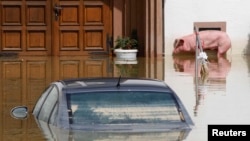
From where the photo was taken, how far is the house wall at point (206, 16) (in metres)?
19.8

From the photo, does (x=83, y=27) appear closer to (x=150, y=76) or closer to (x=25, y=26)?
(x=25, y=26)

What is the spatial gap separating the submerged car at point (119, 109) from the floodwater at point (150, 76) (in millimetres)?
141

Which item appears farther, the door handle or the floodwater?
the door handle

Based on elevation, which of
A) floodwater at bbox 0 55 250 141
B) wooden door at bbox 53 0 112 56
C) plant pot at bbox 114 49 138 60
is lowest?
floodwater at bbox 0 55 250 141

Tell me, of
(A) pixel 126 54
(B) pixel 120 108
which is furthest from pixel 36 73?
(B) pixel 120 108

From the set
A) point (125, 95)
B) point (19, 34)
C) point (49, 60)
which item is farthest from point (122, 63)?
point (125, 95)

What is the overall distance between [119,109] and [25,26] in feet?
42.5

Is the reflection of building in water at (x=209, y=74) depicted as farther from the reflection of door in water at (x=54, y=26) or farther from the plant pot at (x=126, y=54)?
the reflection of door in water at (x=54, y=26)

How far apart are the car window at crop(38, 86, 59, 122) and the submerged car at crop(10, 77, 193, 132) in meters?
0.24

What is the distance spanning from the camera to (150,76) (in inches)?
590

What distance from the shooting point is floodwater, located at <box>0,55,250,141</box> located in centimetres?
881

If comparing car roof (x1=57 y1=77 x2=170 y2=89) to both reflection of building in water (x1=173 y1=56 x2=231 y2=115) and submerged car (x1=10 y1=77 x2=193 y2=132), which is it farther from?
reflection of building in water (x1=173 y1=56 x2=231 y2=115)

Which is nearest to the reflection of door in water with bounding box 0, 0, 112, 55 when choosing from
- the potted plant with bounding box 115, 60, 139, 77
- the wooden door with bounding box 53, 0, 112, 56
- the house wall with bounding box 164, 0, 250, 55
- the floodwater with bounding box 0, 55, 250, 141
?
the wooden door with bounding box 53, 0, 112, 56

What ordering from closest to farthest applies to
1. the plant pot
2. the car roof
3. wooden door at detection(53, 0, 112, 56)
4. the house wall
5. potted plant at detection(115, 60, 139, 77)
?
the car roof, potted plant at detection(115, 60, 139, 77), the plant pot, the house wall, wooden door at detection(53, 0, 112, 56)
